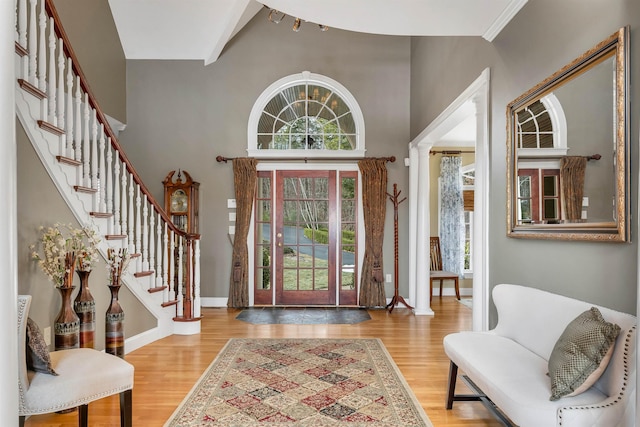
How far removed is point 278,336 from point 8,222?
3.34 metres

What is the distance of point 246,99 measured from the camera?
5.91 metres

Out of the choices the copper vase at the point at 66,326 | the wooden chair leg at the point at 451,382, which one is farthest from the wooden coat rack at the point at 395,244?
the copper vase at the point at 66,326

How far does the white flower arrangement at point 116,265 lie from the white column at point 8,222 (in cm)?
200

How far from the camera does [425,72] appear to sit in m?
5.07

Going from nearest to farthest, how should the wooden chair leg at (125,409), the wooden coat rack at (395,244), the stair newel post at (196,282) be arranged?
1. the wooden chair leg at (125,409)
2. the stair newel post at (196,282)
3. the wooden coat rack at (395,244)

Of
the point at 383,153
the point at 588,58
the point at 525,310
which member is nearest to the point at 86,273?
the point at 525,310

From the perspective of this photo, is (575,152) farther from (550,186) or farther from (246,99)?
(246,99)

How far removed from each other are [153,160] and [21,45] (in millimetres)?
3273

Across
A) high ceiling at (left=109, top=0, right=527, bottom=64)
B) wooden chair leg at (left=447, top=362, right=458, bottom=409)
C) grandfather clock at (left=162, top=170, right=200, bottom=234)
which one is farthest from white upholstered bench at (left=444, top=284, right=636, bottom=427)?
grandfather clock at (left=162, top=170, right=200, bottom=234)

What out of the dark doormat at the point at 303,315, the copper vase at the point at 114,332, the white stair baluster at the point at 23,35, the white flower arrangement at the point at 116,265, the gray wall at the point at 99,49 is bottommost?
the dark doormat at the point at 303,315

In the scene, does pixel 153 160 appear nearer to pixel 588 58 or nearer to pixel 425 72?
pixel 425 72

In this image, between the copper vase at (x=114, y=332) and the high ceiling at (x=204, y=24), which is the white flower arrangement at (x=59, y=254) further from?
the high ceiling at (x=204, y=24)

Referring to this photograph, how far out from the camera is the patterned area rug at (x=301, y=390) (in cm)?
245

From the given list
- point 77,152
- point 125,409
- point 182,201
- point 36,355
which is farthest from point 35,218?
point 182,201
